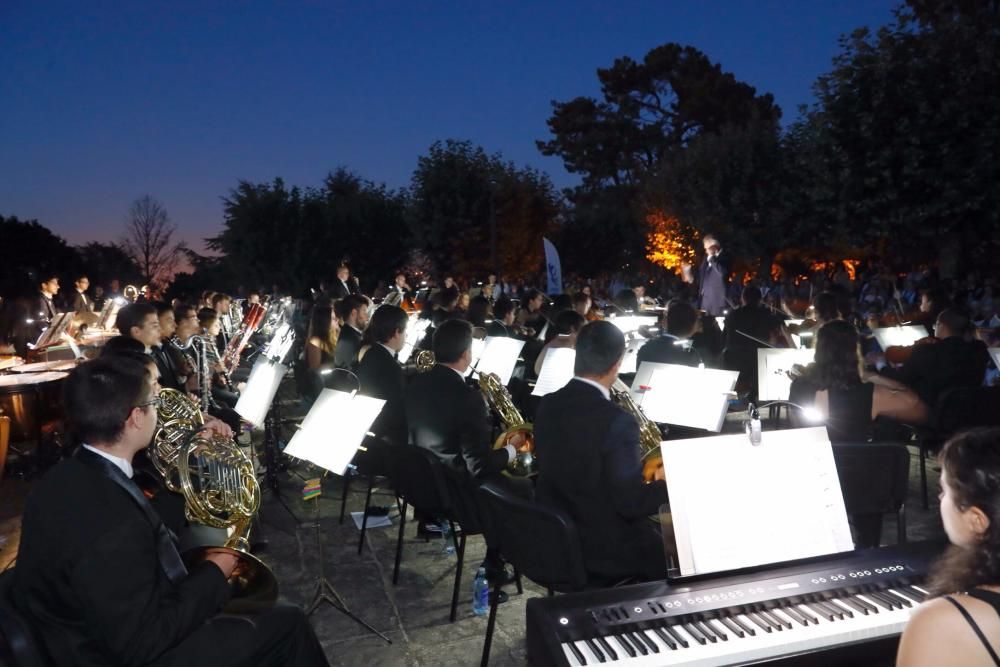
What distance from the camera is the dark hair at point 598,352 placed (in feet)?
10.9

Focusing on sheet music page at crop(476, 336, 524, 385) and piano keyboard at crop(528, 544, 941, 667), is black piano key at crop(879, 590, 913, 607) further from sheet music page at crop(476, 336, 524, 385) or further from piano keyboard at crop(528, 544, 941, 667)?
sheet music page at crop(476, 336, 524, 385)

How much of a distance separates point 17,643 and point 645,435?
3315 mm

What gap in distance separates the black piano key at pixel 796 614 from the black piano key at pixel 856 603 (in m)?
0.18

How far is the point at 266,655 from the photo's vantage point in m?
2.54

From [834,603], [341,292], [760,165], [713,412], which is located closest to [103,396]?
[834,603]

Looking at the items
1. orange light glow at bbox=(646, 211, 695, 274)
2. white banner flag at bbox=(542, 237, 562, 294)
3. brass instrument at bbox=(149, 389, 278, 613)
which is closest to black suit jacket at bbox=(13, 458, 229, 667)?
brass instrument at bbox=(149, 389, 278, 613)

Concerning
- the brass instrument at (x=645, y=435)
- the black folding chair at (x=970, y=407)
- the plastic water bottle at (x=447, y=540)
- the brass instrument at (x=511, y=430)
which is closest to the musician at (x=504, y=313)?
the brass instrument at (x=511, y=430)

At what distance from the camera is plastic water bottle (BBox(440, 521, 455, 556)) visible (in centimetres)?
511

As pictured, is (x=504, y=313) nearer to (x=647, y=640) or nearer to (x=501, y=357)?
(x=501, y=357)

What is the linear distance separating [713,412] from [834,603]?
94.3 inches

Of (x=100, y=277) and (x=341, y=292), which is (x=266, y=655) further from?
(x=100, y=277)

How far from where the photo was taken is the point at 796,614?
2.08 meters

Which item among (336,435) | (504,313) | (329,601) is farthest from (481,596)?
(504,313)

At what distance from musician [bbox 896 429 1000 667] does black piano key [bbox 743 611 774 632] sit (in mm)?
480
